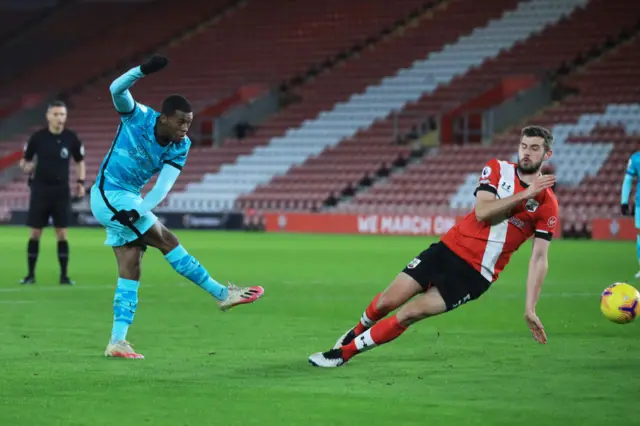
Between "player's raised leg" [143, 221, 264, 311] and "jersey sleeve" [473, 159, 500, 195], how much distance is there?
2188 millimetres

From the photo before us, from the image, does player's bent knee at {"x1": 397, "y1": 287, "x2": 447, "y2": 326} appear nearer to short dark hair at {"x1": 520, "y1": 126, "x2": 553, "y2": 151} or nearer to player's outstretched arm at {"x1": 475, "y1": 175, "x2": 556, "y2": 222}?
player's outstretched arm at {"x1": 475, "y1": 175, "x2": 556, "y2": 222}

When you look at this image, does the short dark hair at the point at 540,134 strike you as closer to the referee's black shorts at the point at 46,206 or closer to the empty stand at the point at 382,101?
the referee's black shorts at the point at 46,206

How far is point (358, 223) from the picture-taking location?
33.2 metres

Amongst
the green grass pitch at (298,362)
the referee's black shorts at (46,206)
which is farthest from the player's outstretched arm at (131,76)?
the referee's black shorts at (46,206)

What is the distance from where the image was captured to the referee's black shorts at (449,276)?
8.10 m

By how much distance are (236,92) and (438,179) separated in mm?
10988

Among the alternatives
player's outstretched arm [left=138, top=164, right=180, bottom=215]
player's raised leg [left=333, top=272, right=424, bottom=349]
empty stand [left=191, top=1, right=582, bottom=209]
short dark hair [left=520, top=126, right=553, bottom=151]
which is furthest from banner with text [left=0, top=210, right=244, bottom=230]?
short dark hair [left=520, top=126, right=553, bottom=151]

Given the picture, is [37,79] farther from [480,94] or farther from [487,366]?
[487,366]

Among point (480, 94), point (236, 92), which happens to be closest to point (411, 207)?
point (480, 94)

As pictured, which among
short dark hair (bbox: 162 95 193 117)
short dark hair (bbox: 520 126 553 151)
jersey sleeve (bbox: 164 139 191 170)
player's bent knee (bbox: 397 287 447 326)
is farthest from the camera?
jersey sleeve (bbox: 164 139 191 170)

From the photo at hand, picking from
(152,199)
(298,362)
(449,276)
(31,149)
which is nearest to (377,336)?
(449,276)

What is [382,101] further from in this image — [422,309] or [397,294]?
[422,309]

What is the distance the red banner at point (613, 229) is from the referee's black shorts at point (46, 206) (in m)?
17.5

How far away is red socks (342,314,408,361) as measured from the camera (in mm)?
8062
